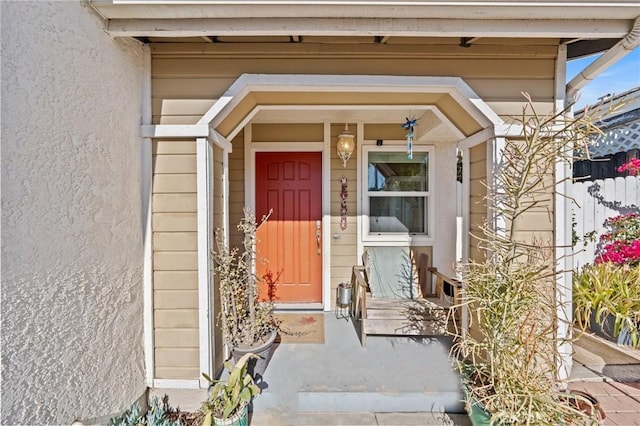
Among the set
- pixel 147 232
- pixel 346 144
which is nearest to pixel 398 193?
pixel 346 144

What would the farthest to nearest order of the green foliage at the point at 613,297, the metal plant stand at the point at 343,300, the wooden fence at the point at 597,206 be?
the metal plant stand at the point at 343,300
the wooden fence at the point at 597,206
the green foliage at the point at 613,297

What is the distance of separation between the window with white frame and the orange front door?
69 cm

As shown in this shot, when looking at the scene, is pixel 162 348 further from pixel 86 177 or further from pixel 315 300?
pixel 315 300

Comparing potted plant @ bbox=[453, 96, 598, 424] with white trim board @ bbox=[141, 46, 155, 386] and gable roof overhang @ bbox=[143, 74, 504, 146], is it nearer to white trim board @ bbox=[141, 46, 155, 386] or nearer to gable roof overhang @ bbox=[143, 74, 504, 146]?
gable roof overhang @ bbox=[143, 74, 504, 146]

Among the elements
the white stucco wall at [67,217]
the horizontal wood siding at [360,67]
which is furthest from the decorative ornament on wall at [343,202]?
the white stucco wall at [67,217]

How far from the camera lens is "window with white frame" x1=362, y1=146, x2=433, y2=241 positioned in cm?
402

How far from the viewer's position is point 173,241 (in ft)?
7.87

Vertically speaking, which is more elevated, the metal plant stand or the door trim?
the door trim

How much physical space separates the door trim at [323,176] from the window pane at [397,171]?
588mm

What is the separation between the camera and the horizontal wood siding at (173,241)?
239cm

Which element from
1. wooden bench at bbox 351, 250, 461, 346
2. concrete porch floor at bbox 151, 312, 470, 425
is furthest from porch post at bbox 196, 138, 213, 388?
wooden bench at bbox 351, 250, 461, 346

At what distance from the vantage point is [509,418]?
1660 millimetres

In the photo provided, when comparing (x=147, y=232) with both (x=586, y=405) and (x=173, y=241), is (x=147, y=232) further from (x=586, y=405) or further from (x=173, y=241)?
(x=586, y=405)

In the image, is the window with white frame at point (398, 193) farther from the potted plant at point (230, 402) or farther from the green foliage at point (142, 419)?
the green foliage at point (142, 419)
